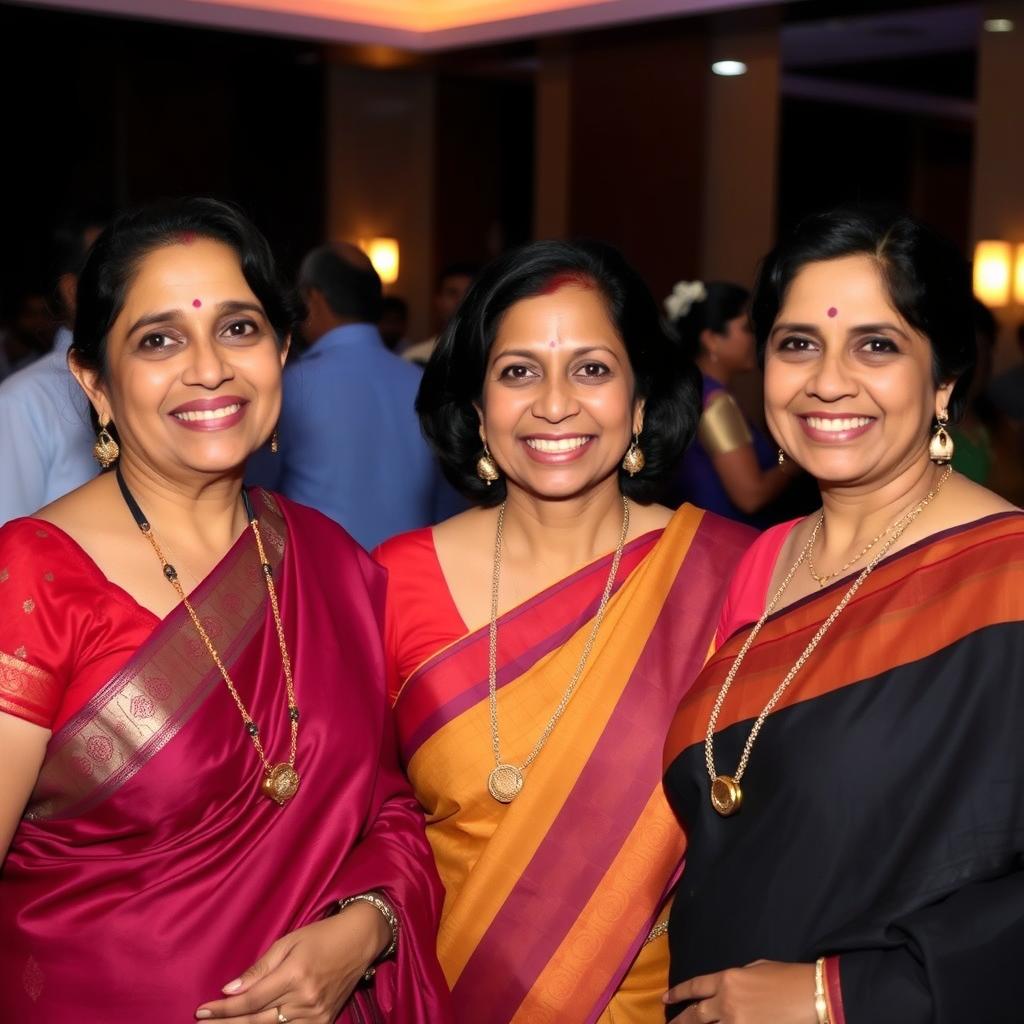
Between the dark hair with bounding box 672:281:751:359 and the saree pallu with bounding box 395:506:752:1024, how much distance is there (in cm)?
260

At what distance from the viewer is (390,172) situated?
9516 millimetres

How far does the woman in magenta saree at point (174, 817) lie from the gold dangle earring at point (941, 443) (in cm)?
81

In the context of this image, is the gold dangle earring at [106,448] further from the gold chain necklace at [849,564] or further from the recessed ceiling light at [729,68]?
the recessed ceiling light at [729,68]

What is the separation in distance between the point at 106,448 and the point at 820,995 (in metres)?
1.12

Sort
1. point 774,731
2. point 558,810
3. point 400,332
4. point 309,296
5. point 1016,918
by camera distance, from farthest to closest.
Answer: point 400,332
point 309,296
point 558,810
point 774,731
point 1016,918

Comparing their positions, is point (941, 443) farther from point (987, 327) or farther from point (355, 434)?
point (355, 434)

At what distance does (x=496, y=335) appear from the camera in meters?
2.15

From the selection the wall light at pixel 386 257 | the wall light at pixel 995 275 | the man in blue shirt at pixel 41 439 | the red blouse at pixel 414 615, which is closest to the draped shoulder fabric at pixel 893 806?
the red blouse at pixel 414 615

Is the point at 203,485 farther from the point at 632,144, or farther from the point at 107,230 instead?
the point at 632,144

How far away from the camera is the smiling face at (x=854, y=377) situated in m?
1.73

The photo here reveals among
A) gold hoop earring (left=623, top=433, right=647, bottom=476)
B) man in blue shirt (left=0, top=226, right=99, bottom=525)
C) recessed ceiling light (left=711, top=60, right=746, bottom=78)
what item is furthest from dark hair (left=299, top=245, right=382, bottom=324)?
recessed ceiling light (left=711, top=60, right=746, bottom=78)

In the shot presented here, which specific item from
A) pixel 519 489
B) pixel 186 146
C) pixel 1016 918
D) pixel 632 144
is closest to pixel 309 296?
pixel 519 489

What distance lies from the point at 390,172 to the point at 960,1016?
855cm

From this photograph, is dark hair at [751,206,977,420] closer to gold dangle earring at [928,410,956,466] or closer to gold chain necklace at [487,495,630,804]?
gold dangle earring at [928,410,956,466]
